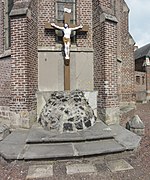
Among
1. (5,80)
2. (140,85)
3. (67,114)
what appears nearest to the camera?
(67,114)

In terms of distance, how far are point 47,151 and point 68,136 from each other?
900 millimetres

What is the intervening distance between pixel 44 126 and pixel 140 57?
83.6 ft

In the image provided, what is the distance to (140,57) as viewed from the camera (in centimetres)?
2884

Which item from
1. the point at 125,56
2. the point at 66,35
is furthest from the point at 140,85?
the point at 66,35

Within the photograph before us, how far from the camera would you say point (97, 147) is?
5000 millimetres

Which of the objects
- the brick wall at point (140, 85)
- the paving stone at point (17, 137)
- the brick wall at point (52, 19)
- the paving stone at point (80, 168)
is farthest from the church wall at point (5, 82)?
the brick wall at point (140, 85)

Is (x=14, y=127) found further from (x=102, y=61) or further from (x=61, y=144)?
(x=102, y=61)

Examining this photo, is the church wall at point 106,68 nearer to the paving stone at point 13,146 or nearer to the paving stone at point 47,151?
the paving stone at point 47,151

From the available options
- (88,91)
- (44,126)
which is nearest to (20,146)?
(44,126)

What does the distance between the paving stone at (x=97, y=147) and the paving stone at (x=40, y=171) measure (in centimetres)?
80

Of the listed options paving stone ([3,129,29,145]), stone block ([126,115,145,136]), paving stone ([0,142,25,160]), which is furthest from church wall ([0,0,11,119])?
stone block ([126,115,145,136])

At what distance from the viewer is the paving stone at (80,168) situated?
13.6 ft

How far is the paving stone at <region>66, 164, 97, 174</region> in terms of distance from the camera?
416cm

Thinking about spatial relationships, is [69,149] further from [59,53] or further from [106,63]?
[59,53]
